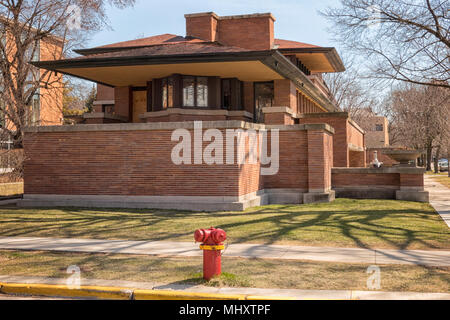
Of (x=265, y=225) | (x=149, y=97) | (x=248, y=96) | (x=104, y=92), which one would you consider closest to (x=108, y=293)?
(x=265, y=225)

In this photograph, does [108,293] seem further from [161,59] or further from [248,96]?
[248,96]

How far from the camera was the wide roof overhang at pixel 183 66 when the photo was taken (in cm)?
1980

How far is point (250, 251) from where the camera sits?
9680 mm

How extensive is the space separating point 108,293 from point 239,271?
2.20m

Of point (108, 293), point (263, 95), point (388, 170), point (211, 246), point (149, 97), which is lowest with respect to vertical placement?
point (108, 293)

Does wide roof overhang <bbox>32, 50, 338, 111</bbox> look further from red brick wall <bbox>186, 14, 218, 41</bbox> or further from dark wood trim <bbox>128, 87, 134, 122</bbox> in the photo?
red brick wall <bbox>186, 14, 218, 41</bbox>

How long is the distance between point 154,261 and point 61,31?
23757 millimetres

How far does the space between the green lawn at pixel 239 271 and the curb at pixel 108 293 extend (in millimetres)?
565

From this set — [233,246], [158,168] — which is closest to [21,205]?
[158,168]

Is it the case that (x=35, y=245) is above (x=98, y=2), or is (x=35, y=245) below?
below

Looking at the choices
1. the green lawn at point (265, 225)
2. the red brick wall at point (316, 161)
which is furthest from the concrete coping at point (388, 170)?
the green lawn at point (265, 225)

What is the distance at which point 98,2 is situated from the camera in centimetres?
2609
